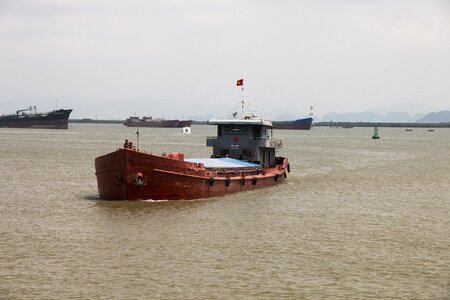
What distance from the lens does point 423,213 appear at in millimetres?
33844

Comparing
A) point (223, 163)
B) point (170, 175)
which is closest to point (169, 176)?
point (170, 175)

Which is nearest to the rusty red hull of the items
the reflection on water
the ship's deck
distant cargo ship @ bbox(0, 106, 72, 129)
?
the reflection on water

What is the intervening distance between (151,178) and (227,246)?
9.78 metres

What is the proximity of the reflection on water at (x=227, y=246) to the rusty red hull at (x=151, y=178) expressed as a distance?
0.66 metres

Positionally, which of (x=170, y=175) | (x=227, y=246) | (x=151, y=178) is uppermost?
(x=170, y=175)

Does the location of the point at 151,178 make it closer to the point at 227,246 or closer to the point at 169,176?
the point at 169,176

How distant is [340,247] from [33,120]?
582ft

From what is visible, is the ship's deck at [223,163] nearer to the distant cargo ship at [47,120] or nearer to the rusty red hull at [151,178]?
the rusty red hull at [151,178]

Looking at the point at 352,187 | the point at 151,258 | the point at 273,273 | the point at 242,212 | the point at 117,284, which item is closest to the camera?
the point at 117,284

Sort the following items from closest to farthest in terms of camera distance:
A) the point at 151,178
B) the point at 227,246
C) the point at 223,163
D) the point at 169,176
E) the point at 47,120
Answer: the point at 227,246, the point at 151,178, the point at 169,176, the point at 223,163, the point at 47,120

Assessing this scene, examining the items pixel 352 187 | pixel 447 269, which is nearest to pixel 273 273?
pixel 447 269

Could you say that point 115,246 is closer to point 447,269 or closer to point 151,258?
point 151,258

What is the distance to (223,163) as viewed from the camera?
4019 centimetres

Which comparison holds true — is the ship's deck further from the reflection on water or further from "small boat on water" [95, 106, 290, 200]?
the reflection on water
